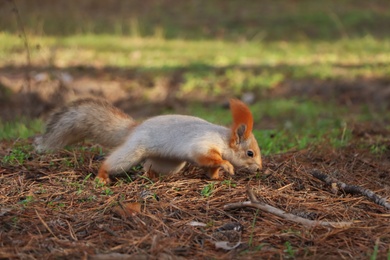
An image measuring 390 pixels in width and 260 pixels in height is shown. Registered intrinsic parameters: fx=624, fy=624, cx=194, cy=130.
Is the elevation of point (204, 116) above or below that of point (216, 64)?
above

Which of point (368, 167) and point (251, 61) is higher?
point (368, 167)

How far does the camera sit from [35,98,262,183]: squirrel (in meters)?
3.53

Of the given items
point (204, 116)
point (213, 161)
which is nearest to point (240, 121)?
point (213, 161)

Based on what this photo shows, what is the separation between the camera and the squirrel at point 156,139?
11.6 feet

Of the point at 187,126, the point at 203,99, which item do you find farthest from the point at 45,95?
the point at 187,126

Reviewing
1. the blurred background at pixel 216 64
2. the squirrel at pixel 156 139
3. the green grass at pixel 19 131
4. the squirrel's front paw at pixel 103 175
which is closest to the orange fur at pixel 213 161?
the squirrel at pixel 156 139

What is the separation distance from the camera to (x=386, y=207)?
10.6 ft

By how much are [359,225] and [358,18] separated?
39.5ft

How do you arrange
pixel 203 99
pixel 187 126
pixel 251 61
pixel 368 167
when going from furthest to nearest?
pixel 251 61 < pixel 203 99 < pixel 368 167 < pixel 187 126

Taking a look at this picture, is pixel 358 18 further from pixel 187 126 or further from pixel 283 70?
pixel 187 126

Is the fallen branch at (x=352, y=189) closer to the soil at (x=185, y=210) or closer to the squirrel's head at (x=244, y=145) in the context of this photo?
the soil at (x=185, y=210)

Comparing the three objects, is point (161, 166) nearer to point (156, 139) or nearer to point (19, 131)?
point (156, 139)

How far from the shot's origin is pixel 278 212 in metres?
3.01

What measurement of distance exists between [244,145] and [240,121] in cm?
17
